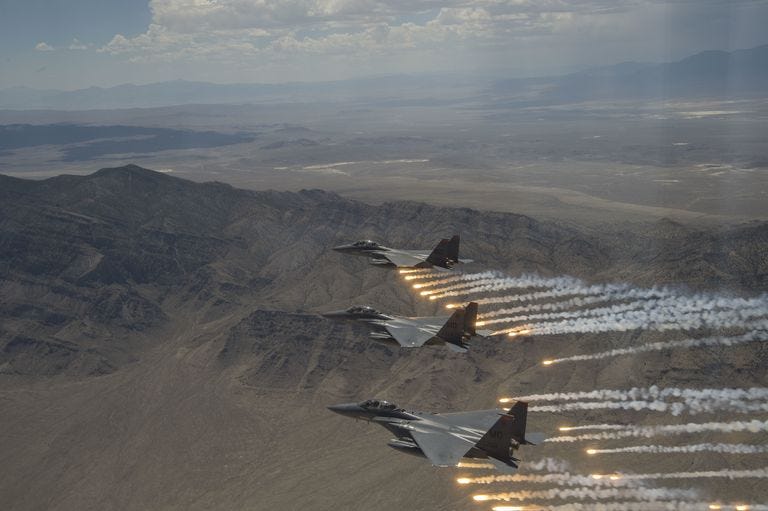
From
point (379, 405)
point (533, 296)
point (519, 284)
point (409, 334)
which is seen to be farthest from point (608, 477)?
point (519, 284)

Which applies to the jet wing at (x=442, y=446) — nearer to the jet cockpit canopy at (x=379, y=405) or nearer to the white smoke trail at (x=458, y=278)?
the jet cockpit canopy at (x=379, y=405)

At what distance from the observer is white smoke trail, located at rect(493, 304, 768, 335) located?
360 ft

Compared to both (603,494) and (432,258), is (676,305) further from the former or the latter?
(432,258)

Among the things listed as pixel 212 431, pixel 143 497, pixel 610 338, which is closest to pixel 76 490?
pixel 143 497

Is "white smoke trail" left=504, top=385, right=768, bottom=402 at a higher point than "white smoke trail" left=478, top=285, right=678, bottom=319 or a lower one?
lower

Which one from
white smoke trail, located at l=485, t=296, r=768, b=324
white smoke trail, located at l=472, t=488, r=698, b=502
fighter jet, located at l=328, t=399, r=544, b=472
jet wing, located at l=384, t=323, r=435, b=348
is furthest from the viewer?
white smoke trail, located at l=485, t=296, r=768, b=324

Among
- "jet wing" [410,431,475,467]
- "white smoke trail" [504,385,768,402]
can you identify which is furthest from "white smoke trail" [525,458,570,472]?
"jet wing" [410,431,475,467]

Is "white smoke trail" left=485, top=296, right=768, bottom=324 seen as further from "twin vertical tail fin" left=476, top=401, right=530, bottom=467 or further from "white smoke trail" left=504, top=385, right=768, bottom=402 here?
"twin vertical tail fin" left=476, top=401, right=530, bottom=467

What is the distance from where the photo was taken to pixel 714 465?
10319 cm

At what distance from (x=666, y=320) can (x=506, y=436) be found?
7532 cm

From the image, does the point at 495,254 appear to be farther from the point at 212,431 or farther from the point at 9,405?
the point at 9,405

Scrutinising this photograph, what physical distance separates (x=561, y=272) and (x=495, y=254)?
2031cm

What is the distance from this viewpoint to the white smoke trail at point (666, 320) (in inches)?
4318

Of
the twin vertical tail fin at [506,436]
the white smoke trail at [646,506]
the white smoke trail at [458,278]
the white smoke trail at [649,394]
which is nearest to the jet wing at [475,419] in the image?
the twin vertical tail fin at [506,436]
